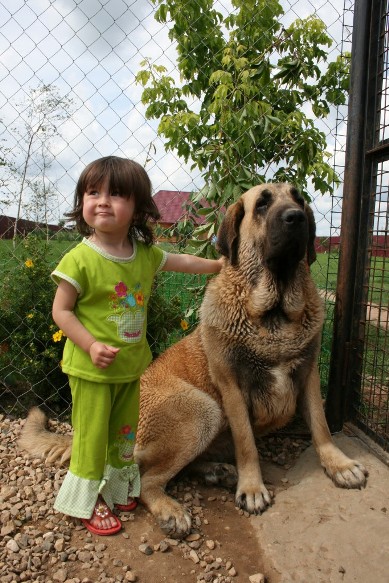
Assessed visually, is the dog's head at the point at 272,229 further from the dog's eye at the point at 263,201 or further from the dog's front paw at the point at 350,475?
the dog's front paw at the point at 350,475

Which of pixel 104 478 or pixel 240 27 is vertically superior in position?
pixel 240 27

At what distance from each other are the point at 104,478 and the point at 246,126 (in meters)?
2.68

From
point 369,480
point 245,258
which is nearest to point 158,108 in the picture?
point 245,258

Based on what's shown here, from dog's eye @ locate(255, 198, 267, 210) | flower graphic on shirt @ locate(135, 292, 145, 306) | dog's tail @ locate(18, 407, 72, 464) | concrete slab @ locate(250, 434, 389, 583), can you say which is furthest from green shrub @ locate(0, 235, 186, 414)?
concrete slab @ locate(250, 434, 389, 583)

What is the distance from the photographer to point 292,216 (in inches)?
96.0

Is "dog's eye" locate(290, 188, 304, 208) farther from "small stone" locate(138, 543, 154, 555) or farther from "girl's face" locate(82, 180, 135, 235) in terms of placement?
"small stone" locate(138, 543, 154, 555)

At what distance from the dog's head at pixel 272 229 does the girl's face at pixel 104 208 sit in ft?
2.57

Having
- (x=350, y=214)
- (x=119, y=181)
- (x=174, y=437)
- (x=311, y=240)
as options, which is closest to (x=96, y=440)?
(x=174, y=437)

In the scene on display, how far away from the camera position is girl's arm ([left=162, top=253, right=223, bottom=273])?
2.73 metres

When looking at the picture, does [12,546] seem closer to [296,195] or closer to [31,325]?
[31,325]

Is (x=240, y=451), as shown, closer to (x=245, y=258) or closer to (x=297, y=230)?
(x=245, y=258)

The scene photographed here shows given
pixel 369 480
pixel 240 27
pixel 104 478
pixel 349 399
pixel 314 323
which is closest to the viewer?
pixel 104 478

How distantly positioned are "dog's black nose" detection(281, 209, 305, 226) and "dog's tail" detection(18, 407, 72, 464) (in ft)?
6.49

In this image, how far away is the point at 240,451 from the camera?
2680mm
